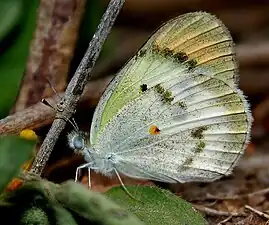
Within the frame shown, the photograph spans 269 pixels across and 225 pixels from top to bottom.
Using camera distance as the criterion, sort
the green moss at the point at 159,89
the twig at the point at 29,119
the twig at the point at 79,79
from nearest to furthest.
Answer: the twig at the point at 79,79
the twig at the point at 29,119
the green moss at the point at 159,89

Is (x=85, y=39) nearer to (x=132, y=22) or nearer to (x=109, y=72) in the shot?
(x=109, y=72)

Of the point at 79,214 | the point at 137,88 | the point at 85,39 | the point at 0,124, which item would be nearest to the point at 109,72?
the point at 85,39

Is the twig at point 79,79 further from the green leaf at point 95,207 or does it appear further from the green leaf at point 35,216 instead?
the green leaf at point 95,207

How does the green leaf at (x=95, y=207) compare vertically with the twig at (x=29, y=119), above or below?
below

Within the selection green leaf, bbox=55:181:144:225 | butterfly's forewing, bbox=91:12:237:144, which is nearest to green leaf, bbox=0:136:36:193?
green leaf, bbox=55:181:144:225

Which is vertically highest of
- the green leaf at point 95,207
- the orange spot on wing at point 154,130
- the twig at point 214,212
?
the orange spot on wing at point 154,130

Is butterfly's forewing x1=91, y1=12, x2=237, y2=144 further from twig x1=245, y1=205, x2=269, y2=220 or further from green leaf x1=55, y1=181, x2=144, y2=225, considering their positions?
green leaf x1=55, y1=181, x2=144, y2=225

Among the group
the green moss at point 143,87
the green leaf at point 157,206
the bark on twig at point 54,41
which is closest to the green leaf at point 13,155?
the green leaf at point 157,206

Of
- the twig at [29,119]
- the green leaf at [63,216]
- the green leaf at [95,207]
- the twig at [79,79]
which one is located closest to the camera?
the green leaf at [95,207]
